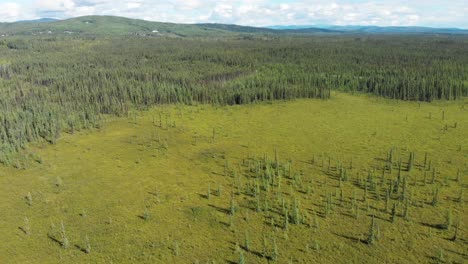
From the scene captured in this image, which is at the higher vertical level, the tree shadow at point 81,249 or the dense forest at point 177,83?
the dense forest at point 177,83

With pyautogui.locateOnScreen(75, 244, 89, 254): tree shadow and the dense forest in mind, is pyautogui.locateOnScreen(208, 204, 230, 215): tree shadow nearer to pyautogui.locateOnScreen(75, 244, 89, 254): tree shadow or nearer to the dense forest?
pyautogui.locateOnScreen(75, 244, 89, 254): tree shadow

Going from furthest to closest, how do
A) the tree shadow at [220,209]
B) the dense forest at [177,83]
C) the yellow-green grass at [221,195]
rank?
the dense forest at [177,83]
the tree shadow at [220,209]
the yellow-green grass at [221,195]

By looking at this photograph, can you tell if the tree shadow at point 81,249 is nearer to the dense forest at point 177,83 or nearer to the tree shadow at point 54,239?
the tree shadow at point 54,239

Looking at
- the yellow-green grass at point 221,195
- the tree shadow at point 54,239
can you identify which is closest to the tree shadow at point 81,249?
the yellow-green grass at point 221,195

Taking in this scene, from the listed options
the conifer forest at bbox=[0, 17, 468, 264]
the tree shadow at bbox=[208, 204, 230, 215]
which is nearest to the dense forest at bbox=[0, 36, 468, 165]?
the conifer forest at bbox=[0, 17, 468, 264]

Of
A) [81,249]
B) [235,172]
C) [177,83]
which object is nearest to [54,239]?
[81,249]

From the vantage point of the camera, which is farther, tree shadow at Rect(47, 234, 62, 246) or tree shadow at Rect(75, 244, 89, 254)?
tree shadow at Rect(47, 234, 62, 246)

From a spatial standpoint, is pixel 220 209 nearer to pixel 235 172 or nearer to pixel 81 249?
pixel 235 172

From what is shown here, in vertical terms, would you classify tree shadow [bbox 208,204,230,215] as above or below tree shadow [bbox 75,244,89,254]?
above

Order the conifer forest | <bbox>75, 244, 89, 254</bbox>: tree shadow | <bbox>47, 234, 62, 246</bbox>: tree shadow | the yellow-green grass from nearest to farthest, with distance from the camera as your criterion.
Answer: the yellow-green grass → <bbox>75, 244, 89, 254</bbox>: tree shadow → the conifer forest → <bbox>47, 234, 62, 246</bbox>: tree shadow

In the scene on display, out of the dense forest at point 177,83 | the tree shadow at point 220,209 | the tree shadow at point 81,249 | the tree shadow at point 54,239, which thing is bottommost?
the tree shadow at point 81,249
